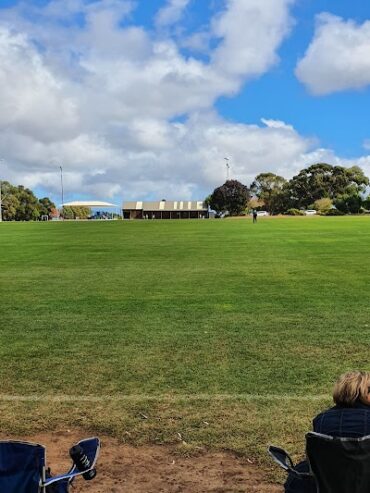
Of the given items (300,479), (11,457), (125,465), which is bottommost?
(125,465)

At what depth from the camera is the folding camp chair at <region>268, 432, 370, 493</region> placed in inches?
112

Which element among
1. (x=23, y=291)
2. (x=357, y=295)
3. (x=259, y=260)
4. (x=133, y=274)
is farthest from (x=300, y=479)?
(x=259, y=260)

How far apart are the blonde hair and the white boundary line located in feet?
9.60

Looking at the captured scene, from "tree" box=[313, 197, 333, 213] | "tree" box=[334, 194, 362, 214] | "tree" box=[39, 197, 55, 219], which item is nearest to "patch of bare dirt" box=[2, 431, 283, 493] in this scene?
"tree" box=[334, 194, 362, 214]

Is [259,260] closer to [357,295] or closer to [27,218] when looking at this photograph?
[357,295]

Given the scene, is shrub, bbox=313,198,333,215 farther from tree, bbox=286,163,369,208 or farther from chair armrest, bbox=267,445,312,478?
chair armrest, bbox=267,445,312,478

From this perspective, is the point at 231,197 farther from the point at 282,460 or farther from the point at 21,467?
the point at 21,467

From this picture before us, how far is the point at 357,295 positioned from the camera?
12977 millimetres

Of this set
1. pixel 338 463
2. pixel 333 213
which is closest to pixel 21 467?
pixel 338 463

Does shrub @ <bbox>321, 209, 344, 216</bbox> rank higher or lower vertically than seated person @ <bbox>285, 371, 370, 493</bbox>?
higher

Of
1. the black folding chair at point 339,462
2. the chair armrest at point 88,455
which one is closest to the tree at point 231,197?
the chair armrest at point 88,455

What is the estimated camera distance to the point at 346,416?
3014mm

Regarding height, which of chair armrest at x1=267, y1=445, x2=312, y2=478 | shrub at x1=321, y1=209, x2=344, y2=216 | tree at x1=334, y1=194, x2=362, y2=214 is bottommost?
chair armrest at x1=267, y1=445, x2=312, y2=478

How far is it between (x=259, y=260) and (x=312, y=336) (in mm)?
12365
